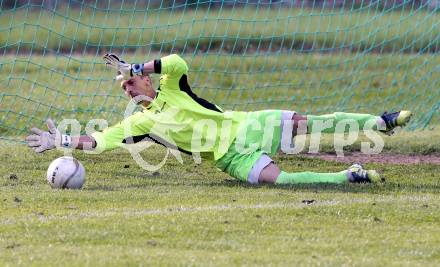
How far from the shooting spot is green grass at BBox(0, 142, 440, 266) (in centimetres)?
659

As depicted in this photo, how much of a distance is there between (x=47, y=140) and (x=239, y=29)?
820 centimetres

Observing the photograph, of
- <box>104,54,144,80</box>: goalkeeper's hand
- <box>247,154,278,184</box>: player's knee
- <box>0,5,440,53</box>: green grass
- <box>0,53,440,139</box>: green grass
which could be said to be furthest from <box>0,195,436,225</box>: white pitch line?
<box>0,5,440,53</box>: green grass

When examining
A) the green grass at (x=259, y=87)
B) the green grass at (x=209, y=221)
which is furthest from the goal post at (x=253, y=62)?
the green grass at (x=209, y=221)

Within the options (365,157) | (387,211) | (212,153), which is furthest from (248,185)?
(365,157)

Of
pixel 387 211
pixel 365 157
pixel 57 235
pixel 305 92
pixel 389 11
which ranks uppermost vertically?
pixel 389 11

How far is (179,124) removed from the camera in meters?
9.56

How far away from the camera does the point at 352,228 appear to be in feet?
24.4

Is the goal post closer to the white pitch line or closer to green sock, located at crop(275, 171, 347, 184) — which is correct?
green sock, located at crop(275, 171, 347, 184)

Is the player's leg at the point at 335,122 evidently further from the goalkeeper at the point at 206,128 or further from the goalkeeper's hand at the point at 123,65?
the goalkeeper's hand at the point at 123,65

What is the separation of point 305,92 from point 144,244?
1027 cm

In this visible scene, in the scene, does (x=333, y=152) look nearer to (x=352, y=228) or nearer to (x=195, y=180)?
(x=195, y=180)

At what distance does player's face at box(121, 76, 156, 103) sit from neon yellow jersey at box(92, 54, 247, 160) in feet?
0.38

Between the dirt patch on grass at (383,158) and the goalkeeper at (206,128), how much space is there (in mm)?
1572

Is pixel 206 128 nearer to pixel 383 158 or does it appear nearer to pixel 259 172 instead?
pixel 259 172
